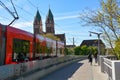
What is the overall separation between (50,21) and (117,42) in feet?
384

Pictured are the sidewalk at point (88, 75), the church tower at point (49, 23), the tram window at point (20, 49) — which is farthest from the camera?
the church tower at point (49, 23)

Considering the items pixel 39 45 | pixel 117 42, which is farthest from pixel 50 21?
pixel 117 42

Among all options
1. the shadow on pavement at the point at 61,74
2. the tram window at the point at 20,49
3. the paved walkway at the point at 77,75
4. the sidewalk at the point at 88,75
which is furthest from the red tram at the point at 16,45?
the sidewalk at the point at 88,75

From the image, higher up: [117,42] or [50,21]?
[50,21]

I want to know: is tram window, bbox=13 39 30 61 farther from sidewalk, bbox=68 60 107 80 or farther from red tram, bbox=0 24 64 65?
sidewalk, bbox=68 60 107 80

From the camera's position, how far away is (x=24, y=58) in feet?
73.0

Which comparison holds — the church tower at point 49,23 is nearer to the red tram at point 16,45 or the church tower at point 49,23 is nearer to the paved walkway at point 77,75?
the paved walkway at point 77,75

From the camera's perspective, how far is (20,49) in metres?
21.1

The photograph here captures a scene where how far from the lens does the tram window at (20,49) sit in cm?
2010

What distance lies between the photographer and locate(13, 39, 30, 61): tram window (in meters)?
20.1

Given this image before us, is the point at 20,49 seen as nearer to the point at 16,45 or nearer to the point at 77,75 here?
the point at 16,45

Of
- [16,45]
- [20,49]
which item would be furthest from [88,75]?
[16,45]

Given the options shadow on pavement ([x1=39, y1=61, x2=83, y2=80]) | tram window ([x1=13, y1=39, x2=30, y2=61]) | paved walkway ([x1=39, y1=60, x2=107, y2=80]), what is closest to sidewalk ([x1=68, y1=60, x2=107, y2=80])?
paved walkway ([x1=39, y1=60, x2=107, y2=80])

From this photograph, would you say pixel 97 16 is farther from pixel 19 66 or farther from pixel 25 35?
pixel 19 66
